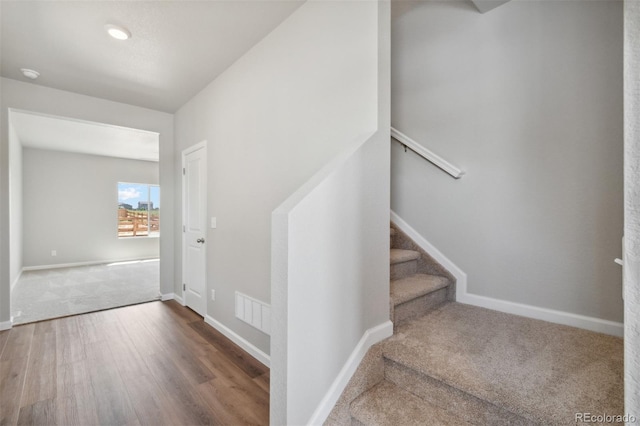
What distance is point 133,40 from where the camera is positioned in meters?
2.39

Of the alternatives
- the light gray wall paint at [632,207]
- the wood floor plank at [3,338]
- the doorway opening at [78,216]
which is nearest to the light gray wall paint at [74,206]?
the doorway opening at [78,216]

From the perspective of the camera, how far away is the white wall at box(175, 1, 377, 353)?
1696mm

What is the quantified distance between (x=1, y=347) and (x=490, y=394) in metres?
3.97

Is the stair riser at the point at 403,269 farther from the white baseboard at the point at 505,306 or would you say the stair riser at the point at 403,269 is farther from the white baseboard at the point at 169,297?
the white baseboard at the point at 169,297

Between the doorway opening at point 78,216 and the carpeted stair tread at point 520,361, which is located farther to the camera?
the doorway opening at point 78,216

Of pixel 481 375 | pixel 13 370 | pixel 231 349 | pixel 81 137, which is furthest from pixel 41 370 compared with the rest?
pixel 81 137

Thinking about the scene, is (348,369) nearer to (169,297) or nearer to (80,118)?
(169,297)

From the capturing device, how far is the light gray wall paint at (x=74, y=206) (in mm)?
6215

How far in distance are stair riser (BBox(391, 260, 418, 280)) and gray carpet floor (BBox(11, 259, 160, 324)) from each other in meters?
3.58

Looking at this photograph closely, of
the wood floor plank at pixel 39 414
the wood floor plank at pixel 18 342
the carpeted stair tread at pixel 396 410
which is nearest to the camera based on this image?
the carpeted stair tread at pixel 396 410

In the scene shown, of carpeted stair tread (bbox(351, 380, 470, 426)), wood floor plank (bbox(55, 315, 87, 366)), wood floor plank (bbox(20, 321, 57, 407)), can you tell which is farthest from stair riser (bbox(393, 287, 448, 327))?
wood floor plank (bbox(55, 315, 87, 366))

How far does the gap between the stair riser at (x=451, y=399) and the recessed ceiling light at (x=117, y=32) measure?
3055 mm

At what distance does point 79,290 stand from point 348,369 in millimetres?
5158

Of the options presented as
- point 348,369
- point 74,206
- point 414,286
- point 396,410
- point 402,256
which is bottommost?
point 396,410
